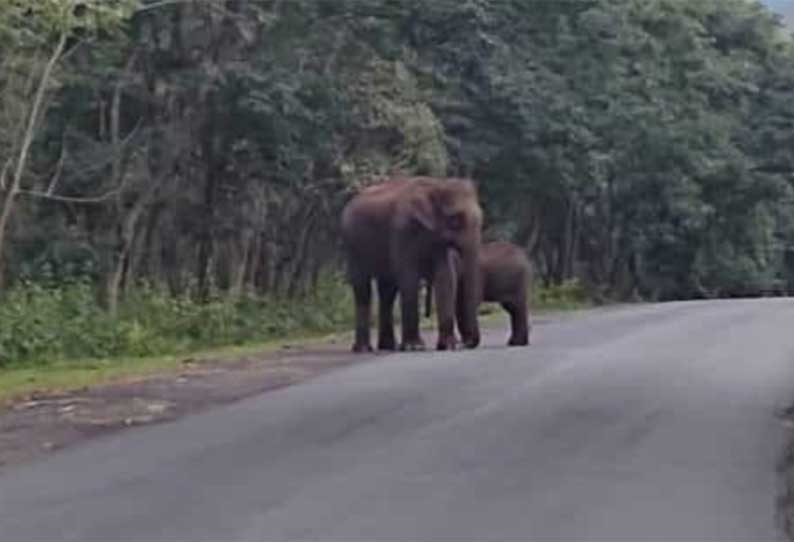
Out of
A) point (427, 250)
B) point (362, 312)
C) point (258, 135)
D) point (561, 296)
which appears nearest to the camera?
point (427, 250)

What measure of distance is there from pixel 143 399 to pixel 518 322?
1102 centimetres

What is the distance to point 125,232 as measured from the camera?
1398 inches

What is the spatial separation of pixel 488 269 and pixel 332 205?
31.0 ft

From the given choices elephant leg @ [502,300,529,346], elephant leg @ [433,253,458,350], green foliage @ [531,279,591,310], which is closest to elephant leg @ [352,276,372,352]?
elephant leg @ [433,253,458,350]

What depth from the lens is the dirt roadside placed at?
663 inches

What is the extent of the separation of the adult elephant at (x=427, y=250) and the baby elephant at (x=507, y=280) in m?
0.93

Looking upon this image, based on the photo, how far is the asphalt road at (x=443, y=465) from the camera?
11766mm

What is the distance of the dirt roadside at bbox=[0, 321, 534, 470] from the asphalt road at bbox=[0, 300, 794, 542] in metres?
0.45

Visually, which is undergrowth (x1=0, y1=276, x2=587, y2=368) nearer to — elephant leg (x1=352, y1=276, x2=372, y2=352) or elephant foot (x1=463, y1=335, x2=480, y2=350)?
elephant leg (x1=352, y1=276, x2=372, y2=352)

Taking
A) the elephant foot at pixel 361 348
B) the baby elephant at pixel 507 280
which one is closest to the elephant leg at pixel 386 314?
the elephant foot at pixel 361 348

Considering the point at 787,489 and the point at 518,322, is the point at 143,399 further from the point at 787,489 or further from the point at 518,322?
the point at 518,322

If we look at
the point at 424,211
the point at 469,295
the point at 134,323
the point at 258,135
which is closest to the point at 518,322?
the point at 469,295

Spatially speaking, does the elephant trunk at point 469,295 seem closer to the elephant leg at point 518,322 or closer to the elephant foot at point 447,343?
the elephant foot at point 447,343

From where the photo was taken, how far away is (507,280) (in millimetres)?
31016
